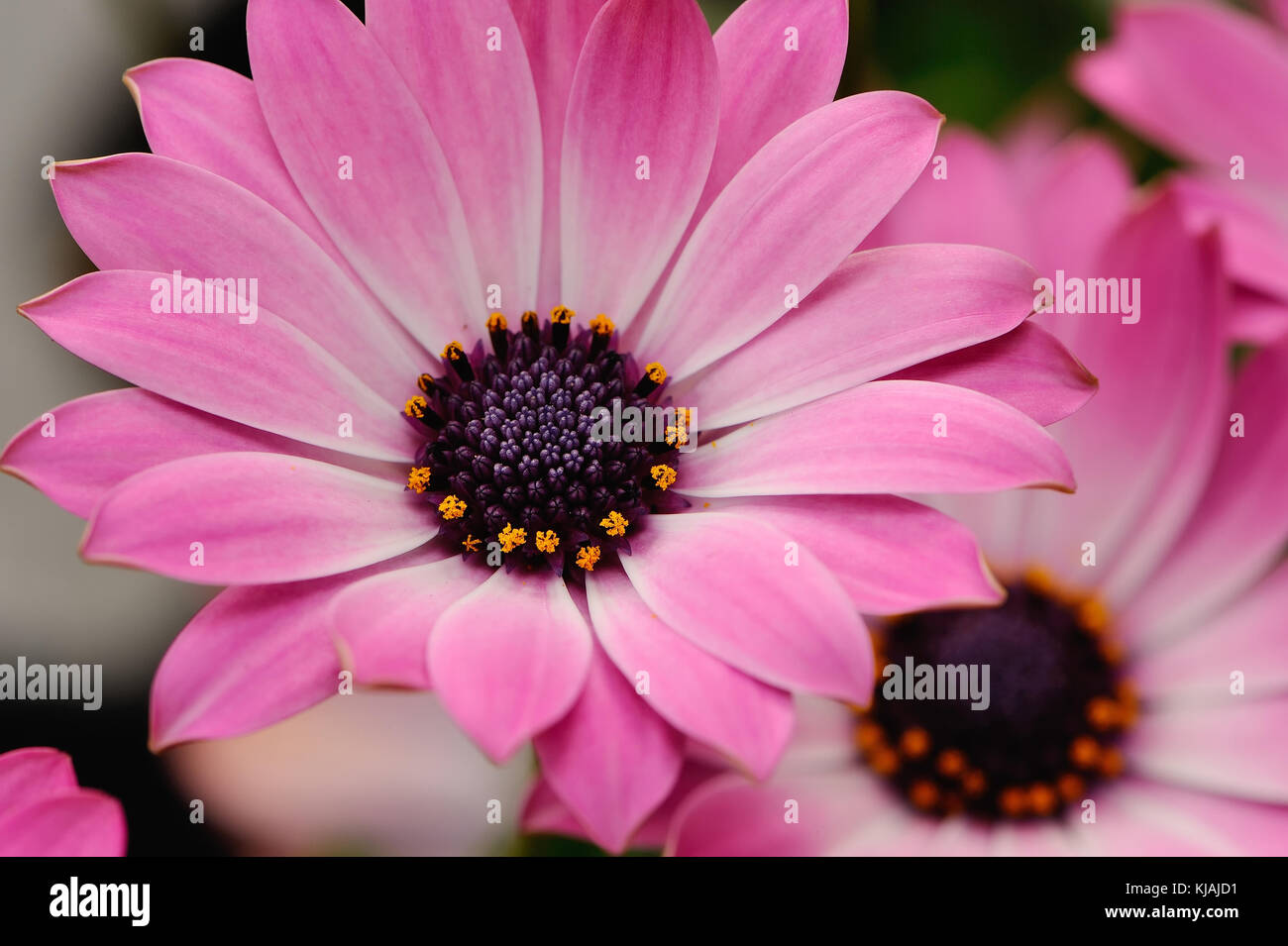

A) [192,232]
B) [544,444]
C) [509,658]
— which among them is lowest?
[509,658]

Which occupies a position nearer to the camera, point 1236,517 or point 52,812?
point 52,812

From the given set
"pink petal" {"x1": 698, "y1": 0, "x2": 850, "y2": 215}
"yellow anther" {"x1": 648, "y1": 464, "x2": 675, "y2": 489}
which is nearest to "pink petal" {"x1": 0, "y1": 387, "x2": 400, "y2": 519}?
"yellow anther" {"x1": 648, "y1": 464, "x2": 675, "y2": 489}

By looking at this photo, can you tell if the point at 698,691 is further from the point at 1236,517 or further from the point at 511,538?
the point at 1236,517

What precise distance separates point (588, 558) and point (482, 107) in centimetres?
27

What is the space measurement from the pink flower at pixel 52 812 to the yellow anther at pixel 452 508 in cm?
22

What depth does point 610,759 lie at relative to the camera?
1.54ft

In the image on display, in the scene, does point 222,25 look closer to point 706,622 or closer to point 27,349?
point 27,349

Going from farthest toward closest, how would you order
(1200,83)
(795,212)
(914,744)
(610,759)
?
(1200,83), (914,744), (795,212), (610,759)

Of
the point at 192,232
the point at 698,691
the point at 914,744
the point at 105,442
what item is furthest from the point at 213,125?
the point at 914,744

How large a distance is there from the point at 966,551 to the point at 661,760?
7.1 inches

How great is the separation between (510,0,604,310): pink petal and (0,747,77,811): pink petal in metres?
0.42

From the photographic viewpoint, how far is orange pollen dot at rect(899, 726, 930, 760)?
2.22 feet

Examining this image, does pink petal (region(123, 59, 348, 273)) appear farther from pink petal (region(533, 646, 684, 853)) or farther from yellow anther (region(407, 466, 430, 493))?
pink petal (region(533, 646, 684, 853))

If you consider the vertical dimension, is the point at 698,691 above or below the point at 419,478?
below
